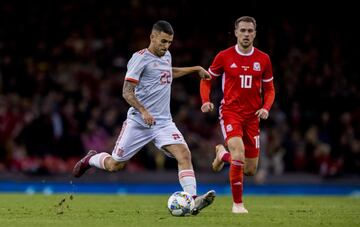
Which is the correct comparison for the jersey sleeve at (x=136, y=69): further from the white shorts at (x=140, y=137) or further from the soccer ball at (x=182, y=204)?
the soccer ball at (x=182, y=204)

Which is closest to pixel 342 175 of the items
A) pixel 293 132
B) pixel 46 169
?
pixel 293 132

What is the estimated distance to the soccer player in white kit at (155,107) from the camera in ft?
37.5

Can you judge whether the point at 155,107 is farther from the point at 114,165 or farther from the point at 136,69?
the point at 114,165

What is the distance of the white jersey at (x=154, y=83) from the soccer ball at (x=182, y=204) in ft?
4.08

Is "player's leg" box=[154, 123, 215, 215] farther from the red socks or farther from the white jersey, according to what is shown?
the red socks

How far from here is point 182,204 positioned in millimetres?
10977

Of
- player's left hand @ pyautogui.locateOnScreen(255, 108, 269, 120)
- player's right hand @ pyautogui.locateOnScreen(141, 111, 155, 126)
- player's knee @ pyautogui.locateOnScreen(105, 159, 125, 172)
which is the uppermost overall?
player's left hand @ pyautogui.locateOnScreen(255, 108, 269, 120)

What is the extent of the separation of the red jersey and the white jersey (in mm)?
669

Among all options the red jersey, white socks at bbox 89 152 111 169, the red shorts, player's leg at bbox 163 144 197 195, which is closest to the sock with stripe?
the red shorts

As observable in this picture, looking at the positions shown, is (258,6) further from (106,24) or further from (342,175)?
(342,175)

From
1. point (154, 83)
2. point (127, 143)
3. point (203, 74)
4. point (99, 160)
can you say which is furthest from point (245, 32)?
point (99, 160)

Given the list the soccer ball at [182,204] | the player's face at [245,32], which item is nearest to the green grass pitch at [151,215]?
the soccer ball at [182,204]

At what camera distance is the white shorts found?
11.8 meters

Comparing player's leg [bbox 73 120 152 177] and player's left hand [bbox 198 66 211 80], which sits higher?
player's left hand [bbox 198 66 211 80]
